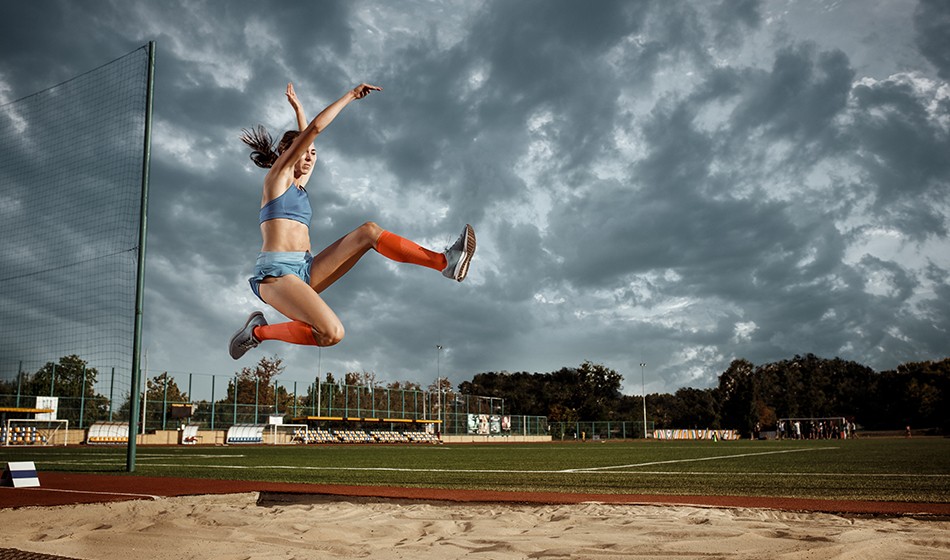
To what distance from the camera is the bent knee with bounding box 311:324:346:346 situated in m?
3.89

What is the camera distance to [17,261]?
489 inches


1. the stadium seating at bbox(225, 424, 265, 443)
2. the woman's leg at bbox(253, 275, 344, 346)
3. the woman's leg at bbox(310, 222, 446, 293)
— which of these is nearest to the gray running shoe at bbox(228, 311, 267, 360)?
the woman's leg at bbox(253, 275, 344, 346)

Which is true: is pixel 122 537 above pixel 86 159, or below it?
below

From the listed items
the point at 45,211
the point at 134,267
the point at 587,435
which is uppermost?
the point at 45,211

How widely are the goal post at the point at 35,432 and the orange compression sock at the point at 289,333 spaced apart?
35.5m

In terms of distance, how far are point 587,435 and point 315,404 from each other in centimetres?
3957

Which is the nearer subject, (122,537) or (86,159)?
(122,537)

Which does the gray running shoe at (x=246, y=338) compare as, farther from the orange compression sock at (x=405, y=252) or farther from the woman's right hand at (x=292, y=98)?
the woman's right hand at (x=292, y=98)

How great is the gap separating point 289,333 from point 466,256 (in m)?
1.14

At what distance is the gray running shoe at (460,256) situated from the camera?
396 centimetres

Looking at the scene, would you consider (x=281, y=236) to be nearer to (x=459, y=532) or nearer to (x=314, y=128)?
(x=314, y=128)

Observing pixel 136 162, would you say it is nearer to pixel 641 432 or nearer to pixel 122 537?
pixel 122 537

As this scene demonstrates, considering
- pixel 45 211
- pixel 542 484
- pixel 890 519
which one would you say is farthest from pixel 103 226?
pixel 890 519

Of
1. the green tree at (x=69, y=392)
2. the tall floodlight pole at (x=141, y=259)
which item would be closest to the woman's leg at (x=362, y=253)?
the tall floodlight pole at (x=141, y=259)
